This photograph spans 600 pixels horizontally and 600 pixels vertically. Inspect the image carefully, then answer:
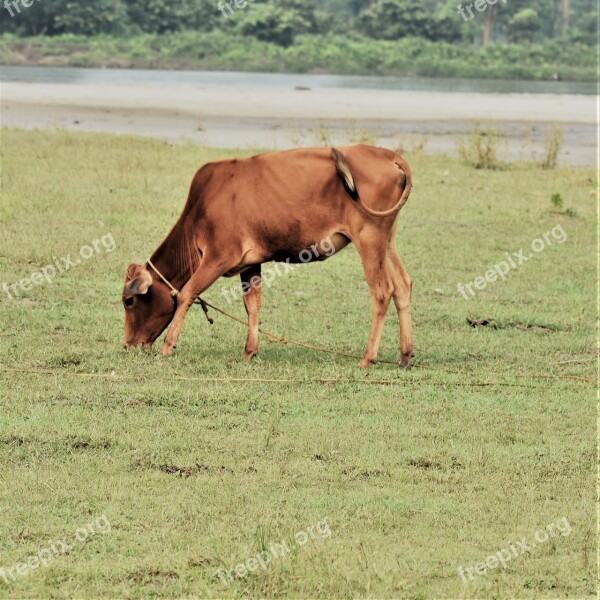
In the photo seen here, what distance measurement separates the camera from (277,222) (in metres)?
8.97

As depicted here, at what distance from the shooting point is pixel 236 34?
81.3 meters

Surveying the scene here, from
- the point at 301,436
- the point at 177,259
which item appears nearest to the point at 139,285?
the point at 177,259

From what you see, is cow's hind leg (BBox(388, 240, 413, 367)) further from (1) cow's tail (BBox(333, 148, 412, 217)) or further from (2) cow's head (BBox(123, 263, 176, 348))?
(2) cow's head (BBox(123, 263, 176, 348))

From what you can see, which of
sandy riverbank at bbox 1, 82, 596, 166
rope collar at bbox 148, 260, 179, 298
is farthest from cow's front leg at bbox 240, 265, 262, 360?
sandy riverbank at bbox 1, 82, 596, 166

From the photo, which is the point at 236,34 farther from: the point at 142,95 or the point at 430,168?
the point at 430,168

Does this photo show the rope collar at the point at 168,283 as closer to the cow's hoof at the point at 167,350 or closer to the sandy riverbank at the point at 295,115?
the cow's hoof at the point at 167,350

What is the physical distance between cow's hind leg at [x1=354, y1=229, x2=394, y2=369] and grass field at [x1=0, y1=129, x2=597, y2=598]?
149 mm

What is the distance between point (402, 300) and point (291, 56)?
2766 inches

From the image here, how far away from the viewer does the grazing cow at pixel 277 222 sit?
895cm

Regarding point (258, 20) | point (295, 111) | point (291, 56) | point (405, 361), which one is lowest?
point (291, 56)

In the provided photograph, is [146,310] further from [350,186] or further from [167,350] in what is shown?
[350,186]

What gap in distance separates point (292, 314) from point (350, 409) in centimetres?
303

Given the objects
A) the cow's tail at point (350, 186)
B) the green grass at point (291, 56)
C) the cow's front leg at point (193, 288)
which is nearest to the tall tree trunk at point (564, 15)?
the green grass at point (291, 56)

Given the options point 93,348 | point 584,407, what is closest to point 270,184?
point 93,348
